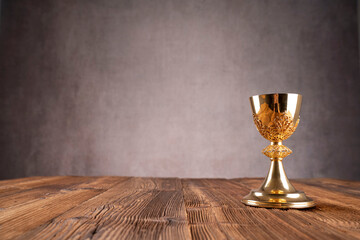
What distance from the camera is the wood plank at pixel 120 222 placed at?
409 mm

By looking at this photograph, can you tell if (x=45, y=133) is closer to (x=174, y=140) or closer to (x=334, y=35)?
(x=174, y=140)

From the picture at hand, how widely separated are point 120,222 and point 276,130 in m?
0.40

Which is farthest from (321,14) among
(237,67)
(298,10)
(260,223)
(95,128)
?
(260,223)

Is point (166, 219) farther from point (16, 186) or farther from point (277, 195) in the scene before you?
point (16, 186)

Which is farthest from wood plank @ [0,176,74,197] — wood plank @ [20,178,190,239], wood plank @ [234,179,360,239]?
wood plank @ [234,179,360,239]

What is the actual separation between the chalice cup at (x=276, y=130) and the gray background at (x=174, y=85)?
98.2 inches

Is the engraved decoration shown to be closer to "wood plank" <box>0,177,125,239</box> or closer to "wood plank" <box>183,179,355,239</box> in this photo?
"wood plank" <box>183,179,355,239</box>

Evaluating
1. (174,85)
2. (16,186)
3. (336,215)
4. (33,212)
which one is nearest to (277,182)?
(336,215)

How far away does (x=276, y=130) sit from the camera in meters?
0.70

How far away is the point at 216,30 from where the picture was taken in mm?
3332

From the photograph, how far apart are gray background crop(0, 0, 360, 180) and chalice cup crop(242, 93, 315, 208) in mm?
2494

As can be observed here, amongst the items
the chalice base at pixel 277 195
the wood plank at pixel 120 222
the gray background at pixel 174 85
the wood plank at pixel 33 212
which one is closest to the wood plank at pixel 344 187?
the chalice base at pixel 277 195

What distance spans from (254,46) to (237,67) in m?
0.29

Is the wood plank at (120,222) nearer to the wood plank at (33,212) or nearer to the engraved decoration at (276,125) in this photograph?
the wood plank at (33,212)
